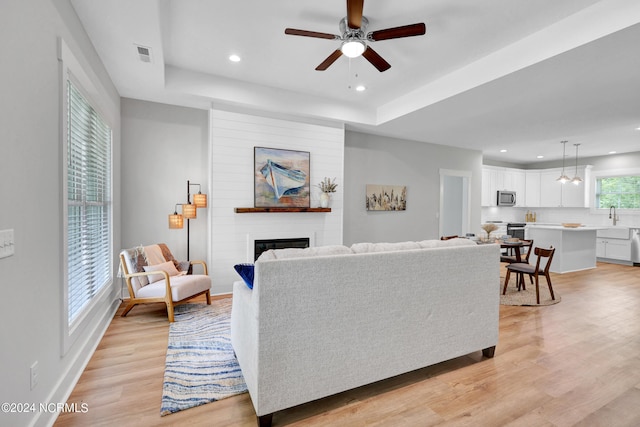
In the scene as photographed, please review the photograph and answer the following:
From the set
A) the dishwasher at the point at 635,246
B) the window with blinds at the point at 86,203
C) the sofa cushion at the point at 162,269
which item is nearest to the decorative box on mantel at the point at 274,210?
the sofa cushion at the point at 162,269

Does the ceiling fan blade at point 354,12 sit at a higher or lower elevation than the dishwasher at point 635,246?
higher

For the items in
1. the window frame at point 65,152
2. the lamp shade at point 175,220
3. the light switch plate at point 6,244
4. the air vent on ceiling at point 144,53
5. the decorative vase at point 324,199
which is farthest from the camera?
the decorative vase at point 324,199

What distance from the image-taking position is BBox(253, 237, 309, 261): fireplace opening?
461 cm

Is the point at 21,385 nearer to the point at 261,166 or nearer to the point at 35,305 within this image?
the point at 35,305

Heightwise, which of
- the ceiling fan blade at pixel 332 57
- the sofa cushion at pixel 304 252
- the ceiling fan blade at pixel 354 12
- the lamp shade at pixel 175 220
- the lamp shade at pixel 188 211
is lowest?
the sofa cushion at pixel 304 252

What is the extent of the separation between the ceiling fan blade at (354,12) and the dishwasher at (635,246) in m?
8.35

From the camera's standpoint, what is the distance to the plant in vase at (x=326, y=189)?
491cm

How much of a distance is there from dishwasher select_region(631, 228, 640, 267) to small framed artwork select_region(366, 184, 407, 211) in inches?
212

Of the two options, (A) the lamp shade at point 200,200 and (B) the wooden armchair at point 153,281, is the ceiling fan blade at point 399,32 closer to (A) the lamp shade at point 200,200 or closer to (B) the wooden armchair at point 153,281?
(A) the lamp shade at point 200,200

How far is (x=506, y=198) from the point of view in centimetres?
862

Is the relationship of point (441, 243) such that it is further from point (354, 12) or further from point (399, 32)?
point (354, 12)

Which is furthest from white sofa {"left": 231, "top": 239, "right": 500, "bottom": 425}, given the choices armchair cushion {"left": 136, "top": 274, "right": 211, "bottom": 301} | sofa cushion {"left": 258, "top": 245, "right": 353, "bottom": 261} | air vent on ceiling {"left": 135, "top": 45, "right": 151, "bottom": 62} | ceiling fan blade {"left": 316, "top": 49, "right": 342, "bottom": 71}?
air vent on ceiling {"left": 135, "top": 45, "right": 151, "bottom": 62}

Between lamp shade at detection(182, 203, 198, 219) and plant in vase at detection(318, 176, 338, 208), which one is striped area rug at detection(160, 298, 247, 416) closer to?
lamp shade at detection(182, 203, 198, 219)

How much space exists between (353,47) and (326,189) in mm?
2532
